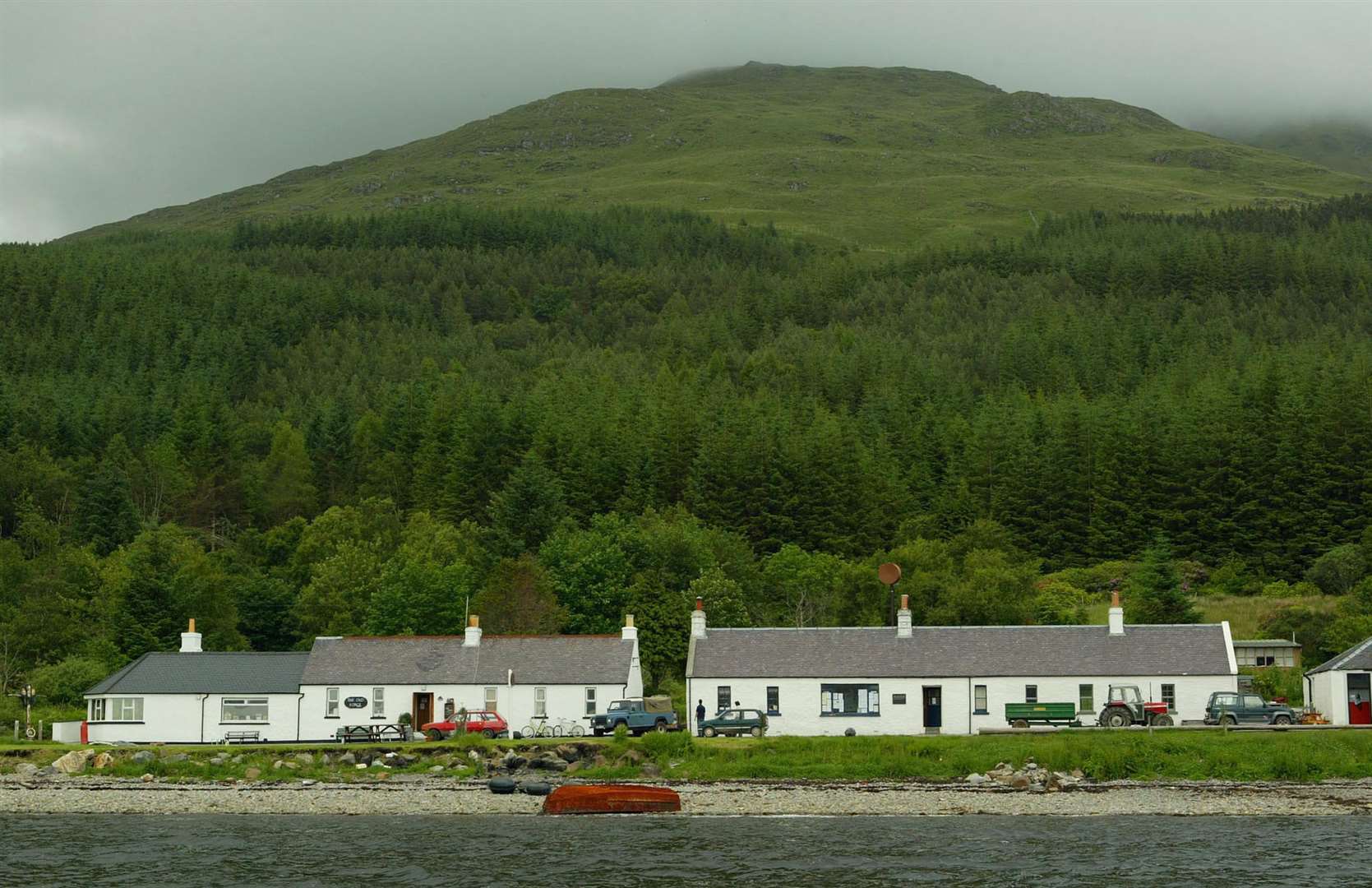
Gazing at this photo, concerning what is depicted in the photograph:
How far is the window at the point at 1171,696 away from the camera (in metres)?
62.9

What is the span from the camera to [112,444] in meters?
137

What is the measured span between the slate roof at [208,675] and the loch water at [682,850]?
52.3ft

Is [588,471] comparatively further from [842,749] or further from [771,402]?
[842,749]

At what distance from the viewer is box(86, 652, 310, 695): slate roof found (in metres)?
66.4

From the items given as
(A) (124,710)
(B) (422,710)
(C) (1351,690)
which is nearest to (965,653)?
(C) (1351,690)

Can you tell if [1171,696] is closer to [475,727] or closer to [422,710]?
[475,727]

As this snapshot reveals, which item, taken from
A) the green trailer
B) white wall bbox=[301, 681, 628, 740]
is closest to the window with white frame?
white wall bbox=[301, 681, 628, 740]

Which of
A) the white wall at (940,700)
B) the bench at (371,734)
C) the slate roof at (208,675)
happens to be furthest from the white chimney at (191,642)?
the white wall at (940,700)

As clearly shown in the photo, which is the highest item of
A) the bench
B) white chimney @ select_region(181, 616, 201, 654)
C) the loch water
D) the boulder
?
white chimney @ select_region(181, 616, 201, 654)

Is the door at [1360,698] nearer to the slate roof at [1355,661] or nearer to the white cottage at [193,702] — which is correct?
the slate roof at [1355,661]

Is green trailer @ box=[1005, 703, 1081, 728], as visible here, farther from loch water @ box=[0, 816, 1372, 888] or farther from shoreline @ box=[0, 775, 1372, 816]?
loch water @ box=[0, 816, 1372, 888]

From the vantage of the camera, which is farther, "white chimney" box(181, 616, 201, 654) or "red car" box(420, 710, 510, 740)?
"white chimney" box(181, 616, 201, 654)

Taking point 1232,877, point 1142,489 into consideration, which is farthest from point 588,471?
point 1232,877

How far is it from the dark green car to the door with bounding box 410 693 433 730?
486 inches
